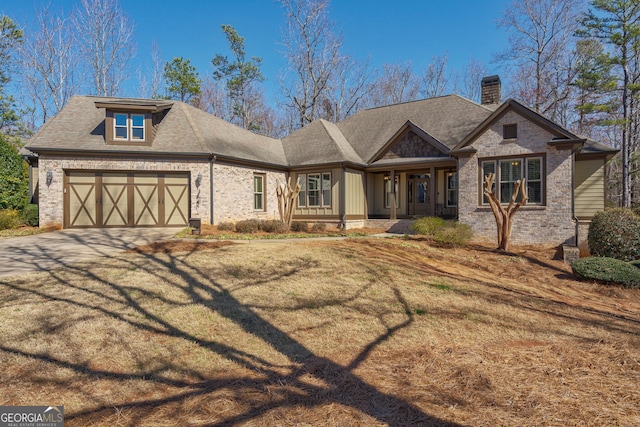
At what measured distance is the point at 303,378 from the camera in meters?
3.69

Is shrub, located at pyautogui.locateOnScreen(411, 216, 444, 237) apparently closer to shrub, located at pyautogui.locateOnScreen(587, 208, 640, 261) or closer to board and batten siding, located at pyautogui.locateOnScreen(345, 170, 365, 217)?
board and batten siding, located at pyautogui.locateOnScreen(345, 170, 365, 217)

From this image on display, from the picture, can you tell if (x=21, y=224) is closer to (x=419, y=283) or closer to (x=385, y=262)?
(x=385, y=262)

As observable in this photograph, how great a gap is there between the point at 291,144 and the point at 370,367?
17.6 m

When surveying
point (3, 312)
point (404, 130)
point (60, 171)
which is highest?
point (404, 130)

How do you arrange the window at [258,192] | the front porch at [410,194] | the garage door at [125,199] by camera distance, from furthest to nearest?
the window at [258,192]
the front porch at [410,194]
the garage door at [125,199]

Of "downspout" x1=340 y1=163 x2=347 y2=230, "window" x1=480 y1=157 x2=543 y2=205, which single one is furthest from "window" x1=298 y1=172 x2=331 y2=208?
"window" x1=480 y1=157 x2=543 y2=205

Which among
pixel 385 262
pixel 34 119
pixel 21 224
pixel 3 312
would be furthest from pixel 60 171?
pixel 34 119

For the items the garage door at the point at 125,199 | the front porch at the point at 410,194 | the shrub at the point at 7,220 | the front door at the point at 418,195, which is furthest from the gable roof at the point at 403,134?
the shrub at the point at 7,220

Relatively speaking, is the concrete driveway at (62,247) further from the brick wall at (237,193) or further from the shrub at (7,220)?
the brick wall at (237,193)

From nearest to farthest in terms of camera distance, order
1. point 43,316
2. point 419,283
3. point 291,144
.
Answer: point 43,316 → point 419,283 → point 291,144

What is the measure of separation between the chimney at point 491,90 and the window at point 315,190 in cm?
982

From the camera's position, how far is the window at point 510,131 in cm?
1309

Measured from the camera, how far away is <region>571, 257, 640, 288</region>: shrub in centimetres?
789

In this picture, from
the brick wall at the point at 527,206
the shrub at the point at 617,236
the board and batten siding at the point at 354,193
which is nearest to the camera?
the shrub at the point at 617,236
